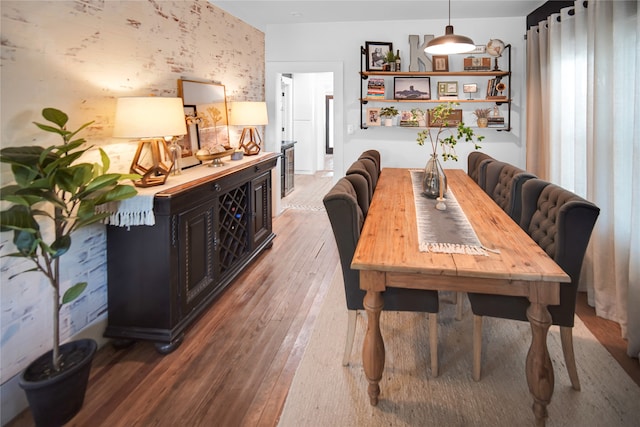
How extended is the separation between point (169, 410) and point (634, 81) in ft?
10.8

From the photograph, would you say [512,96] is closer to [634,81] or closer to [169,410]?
[634,81]

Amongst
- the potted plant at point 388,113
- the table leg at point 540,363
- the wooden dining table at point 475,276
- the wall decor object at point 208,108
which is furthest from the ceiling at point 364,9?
the table leg at point 540,363

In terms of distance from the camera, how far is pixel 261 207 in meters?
4.24

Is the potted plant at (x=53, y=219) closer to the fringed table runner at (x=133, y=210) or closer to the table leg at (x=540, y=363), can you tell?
the fringed table runner at (x=133, y=210)

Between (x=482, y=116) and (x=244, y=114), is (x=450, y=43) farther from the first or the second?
(x=482, y=116)

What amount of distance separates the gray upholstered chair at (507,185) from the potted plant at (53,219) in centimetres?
233

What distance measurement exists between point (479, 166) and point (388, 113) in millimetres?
1629

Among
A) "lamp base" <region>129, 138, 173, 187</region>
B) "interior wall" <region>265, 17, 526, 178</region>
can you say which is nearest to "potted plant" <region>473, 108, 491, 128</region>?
"interior wall" <region>265, 17, 526, 178</region>

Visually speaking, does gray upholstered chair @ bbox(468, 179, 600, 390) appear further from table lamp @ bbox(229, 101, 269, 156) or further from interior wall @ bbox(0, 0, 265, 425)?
table lamp @ bbox(229, 101, 269, 156)

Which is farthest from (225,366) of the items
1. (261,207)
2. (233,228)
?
(261,207)

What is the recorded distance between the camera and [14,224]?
1.73 metres

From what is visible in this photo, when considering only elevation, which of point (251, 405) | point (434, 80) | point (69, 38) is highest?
point (434, 80)

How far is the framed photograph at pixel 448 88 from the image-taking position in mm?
5258

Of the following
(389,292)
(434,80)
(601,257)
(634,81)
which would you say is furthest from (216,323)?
(434,80)
